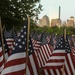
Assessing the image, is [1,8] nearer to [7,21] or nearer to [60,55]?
[7,21]

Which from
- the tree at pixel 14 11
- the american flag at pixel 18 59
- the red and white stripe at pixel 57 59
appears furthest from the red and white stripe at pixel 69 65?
the tree at pixel 14 11

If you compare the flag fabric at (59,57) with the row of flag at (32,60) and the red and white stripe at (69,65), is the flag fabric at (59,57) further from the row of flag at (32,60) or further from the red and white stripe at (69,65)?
the red and white stripe at (69,65)

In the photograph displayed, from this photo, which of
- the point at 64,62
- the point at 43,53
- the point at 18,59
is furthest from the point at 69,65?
the point at 43,53

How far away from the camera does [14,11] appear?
156 ft

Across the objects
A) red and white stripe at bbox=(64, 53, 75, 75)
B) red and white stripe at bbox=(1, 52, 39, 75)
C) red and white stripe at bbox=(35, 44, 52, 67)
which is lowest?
red and white stripe at bbox=(35, 44, 52, 67)

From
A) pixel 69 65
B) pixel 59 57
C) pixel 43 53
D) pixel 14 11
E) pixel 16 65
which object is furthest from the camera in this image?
pixel 14 11

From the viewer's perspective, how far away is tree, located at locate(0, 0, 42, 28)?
4656 cm

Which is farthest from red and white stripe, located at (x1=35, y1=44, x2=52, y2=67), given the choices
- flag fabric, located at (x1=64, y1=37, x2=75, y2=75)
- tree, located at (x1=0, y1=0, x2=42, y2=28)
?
tree, located at (x1=0, y1=0, x2=42, y2=28)

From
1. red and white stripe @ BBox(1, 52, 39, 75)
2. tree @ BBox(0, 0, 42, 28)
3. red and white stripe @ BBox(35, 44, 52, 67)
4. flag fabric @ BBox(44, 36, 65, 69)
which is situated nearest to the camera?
red and white stripe @ BBox(1, 52, 39, 75)

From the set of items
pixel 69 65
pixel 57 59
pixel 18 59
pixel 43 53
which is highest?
pixel 18 59

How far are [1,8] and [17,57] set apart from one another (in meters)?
38.2

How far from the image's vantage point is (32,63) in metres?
9.05

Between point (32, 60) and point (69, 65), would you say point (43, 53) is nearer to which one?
point (69, 65)

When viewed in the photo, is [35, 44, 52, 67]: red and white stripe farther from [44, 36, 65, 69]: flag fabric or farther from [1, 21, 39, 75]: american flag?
[1, 21, 39, 75]: american flag
